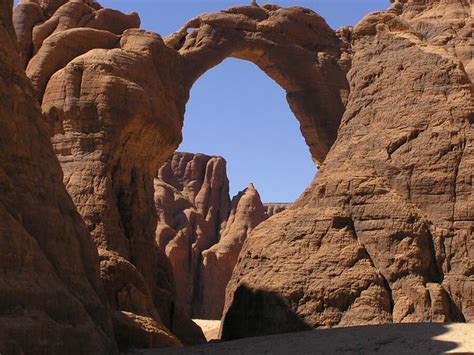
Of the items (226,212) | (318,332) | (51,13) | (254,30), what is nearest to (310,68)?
(254,30)

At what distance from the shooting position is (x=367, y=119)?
2298 cm

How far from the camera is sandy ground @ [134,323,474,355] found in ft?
49.7

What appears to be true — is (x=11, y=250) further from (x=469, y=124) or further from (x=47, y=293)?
(x=469, y=124)

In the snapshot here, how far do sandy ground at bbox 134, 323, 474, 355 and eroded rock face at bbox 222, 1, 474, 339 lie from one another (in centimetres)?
220

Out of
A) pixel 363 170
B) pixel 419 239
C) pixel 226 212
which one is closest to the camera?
pixel 419 239

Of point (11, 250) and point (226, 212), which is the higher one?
point (226, 212)

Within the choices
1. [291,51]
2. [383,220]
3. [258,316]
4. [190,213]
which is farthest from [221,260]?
[383,220]

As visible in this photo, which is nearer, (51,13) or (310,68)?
(51,13)

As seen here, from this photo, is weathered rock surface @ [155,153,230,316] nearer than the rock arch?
No

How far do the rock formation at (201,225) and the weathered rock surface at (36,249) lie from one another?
24.1 m

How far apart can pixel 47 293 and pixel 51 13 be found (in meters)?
16.2

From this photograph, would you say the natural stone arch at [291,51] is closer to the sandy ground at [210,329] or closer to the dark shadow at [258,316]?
the sandy ground at [210,329]

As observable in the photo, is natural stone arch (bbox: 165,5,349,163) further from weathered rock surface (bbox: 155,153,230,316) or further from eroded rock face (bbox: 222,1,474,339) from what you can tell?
weathered rock surface (bbox: 155,153,230,316)

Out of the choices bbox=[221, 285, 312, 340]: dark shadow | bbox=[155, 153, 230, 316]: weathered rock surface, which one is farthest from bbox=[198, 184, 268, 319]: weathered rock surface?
bbox=[221, 285, 312, 340]: dark shadow
